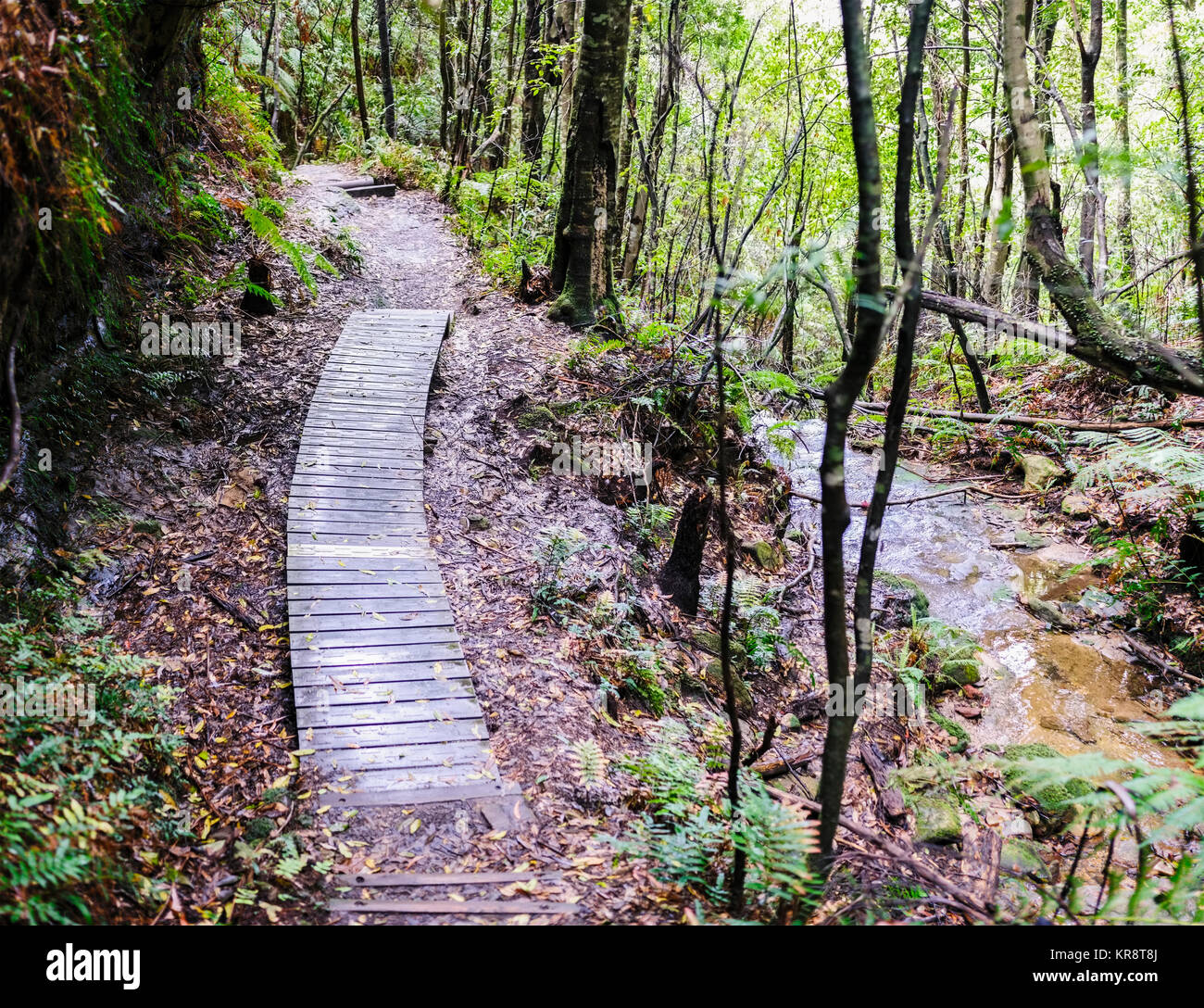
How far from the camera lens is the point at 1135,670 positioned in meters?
7.13

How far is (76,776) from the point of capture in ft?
10.0

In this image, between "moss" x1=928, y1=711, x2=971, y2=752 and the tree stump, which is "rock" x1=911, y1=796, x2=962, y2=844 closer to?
"moss" x1=928, y1=711, x2=971, y2=752

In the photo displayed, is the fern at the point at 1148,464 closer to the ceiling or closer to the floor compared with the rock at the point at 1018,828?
closer to the ceiling

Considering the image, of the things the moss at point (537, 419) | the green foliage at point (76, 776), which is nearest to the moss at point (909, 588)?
the moss at point (537, 419)

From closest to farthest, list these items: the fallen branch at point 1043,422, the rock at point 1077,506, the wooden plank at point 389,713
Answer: the wooden plank at point 389,713 → the fallen branch at point 1043,422 → the rock at point 1077,506

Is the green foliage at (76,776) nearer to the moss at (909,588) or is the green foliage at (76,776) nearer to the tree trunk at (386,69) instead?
the moss at (909,588)

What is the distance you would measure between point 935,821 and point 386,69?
2318 centimetres

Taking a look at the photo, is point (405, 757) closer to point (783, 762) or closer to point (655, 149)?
point (783, 762)

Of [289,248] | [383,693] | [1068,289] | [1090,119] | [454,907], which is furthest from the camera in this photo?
[1090,119]

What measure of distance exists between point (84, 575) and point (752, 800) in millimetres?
4644

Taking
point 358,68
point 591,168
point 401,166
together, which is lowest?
point 591,168

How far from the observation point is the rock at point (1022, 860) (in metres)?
4.62

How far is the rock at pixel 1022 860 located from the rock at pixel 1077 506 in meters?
6.10

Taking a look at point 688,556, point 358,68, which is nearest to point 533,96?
point 358,68
